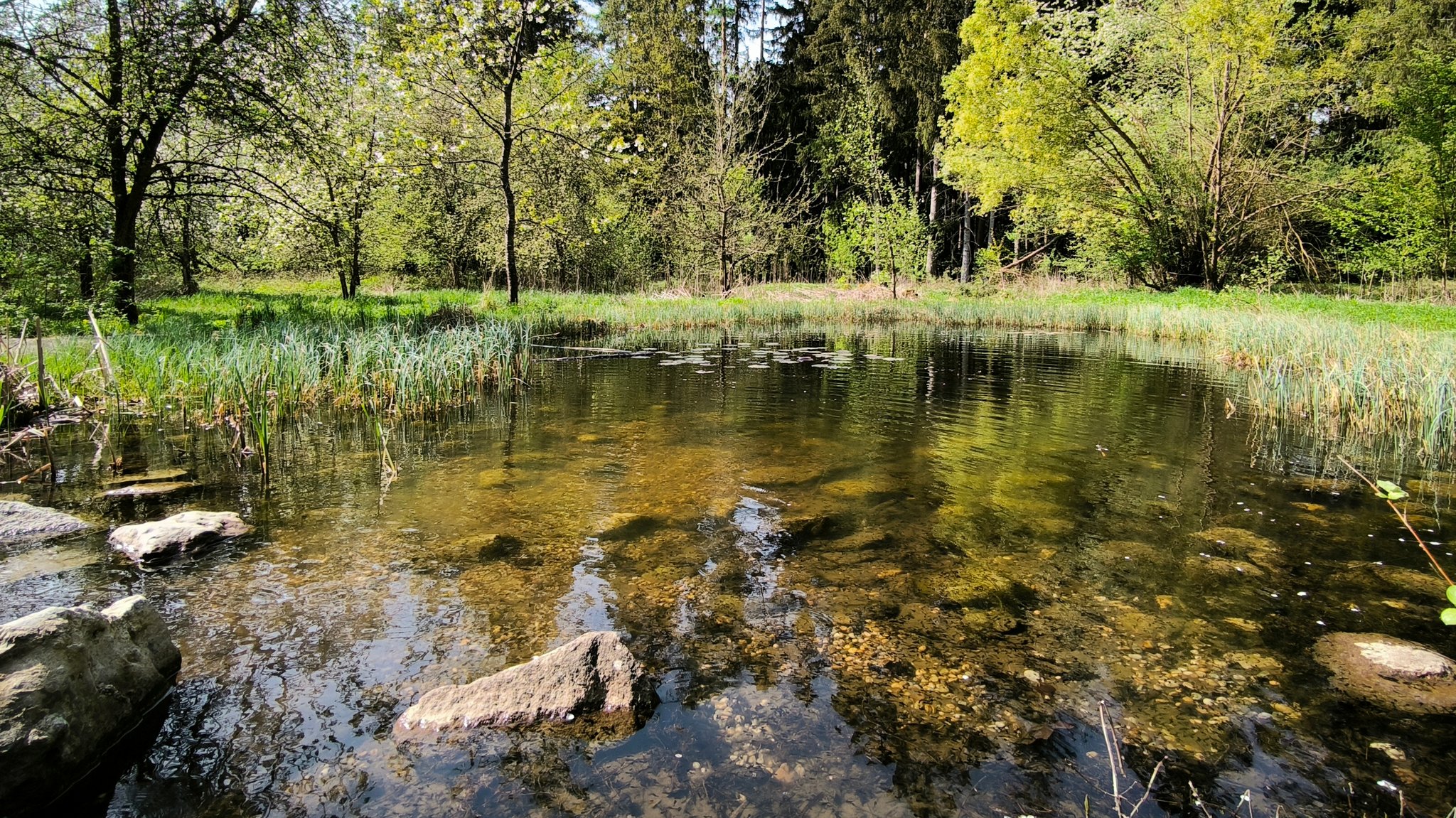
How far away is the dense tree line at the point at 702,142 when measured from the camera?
1019 cm

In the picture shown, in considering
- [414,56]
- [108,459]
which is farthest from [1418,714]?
[414,56]

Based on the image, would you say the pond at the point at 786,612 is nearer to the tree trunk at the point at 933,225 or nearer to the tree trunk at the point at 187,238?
the tree trunk at the point at 187,238

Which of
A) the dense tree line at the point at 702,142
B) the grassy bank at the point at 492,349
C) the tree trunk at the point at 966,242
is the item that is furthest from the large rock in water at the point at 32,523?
the tree trunk at the point at 966,242

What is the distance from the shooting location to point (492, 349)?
991 cm

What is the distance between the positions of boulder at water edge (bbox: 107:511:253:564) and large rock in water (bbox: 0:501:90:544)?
0.36 m

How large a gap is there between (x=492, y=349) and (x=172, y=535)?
607cm

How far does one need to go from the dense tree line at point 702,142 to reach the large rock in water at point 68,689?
7604 mm

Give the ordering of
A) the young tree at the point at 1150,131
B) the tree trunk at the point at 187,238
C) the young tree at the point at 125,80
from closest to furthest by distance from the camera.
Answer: the young tree at the point at 125,80
the tree trunk at the point at 187,238
the young tree at the point at 1150,131

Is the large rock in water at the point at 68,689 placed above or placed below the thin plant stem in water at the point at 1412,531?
below

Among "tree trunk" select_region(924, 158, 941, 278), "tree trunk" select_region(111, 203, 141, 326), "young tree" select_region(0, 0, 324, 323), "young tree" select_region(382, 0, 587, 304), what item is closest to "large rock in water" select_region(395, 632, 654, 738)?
"young tree" select_region(0, 0, 324, 323)

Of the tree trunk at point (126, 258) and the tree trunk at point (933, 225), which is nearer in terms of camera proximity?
the tree trunk at point (126, 258)

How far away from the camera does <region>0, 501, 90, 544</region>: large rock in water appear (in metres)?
4.09

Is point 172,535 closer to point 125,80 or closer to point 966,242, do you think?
point 125,80

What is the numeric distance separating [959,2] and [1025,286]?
13.8 m
